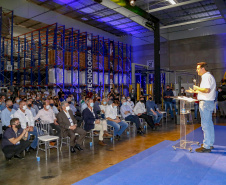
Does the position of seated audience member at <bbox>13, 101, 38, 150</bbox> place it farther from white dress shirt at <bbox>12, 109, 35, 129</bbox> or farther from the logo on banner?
the logo on banner

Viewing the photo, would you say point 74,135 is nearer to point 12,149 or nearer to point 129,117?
point 12,149

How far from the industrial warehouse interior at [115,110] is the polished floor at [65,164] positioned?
2 cm

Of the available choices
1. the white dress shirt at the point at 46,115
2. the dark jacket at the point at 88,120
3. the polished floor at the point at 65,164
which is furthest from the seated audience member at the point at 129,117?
the white dress shirt at the point at 46,115

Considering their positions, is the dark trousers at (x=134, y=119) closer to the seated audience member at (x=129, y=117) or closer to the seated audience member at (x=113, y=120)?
the seated audience member at (x=129, y=117)

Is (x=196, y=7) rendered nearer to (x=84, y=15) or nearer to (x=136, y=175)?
(x=84, y=15)

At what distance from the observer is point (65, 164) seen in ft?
14.4

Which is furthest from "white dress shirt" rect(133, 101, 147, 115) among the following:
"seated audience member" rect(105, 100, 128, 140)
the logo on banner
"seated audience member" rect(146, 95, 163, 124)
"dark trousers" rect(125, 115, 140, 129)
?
the logo on banner

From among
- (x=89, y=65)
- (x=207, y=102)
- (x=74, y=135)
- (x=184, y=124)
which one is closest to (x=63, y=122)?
(x=74, y=135)

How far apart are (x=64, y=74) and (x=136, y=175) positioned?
1067 cm

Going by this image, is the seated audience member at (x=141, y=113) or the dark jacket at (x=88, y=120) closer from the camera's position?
the dark jacket at (x=88, y=120)

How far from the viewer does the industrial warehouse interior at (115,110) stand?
369 cm

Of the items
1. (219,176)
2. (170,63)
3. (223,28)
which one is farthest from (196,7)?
(219,176)

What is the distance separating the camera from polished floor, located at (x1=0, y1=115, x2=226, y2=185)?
364 cm

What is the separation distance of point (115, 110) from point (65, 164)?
9.03ft
